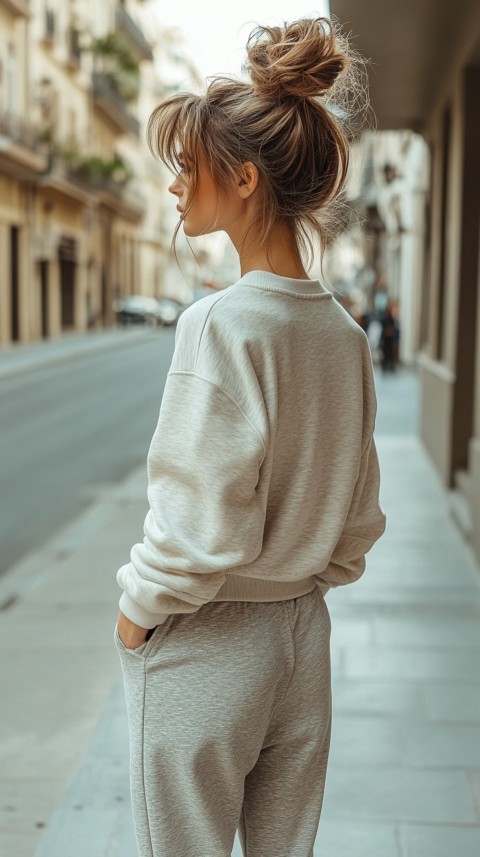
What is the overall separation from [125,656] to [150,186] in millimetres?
64736

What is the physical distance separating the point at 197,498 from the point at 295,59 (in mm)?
654

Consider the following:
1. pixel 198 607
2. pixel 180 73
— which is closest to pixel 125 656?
pixel 198 607

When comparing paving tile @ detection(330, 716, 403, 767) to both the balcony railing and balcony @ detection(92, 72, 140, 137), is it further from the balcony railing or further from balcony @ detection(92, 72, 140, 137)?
balcony @ detection(92, 72, 140, 137)

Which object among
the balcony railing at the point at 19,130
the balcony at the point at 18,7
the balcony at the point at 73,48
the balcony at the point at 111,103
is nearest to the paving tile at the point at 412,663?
the balcony railing at the point at 19,130

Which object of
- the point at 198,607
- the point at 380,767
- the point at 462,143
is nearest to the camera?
the point at 198,607

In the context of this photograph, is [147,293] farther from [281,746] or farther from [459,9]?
[281,746]

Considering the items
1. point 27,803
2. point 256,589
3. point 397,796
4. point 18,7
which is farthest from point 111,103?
point 256,589

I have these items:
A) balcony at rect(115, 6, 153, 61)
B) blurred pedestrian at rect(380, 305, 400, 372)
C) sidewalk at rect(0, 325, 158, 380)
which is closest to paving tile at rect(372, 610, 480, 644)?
blurred pedestrian at rect(380, 305, 400, 372)

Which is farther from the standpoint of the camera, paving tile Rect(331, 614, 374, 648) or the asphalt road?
the asphalt road

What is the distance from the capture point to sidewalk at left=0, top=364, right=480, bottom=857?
121 inches

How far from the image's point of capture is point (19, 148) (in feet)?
96.1

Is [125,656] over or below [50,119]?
below

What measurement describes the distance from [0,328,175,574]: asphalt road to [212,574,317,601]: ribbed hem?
204 inches

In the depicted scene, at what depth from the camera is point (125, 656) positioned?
1.60 metres
